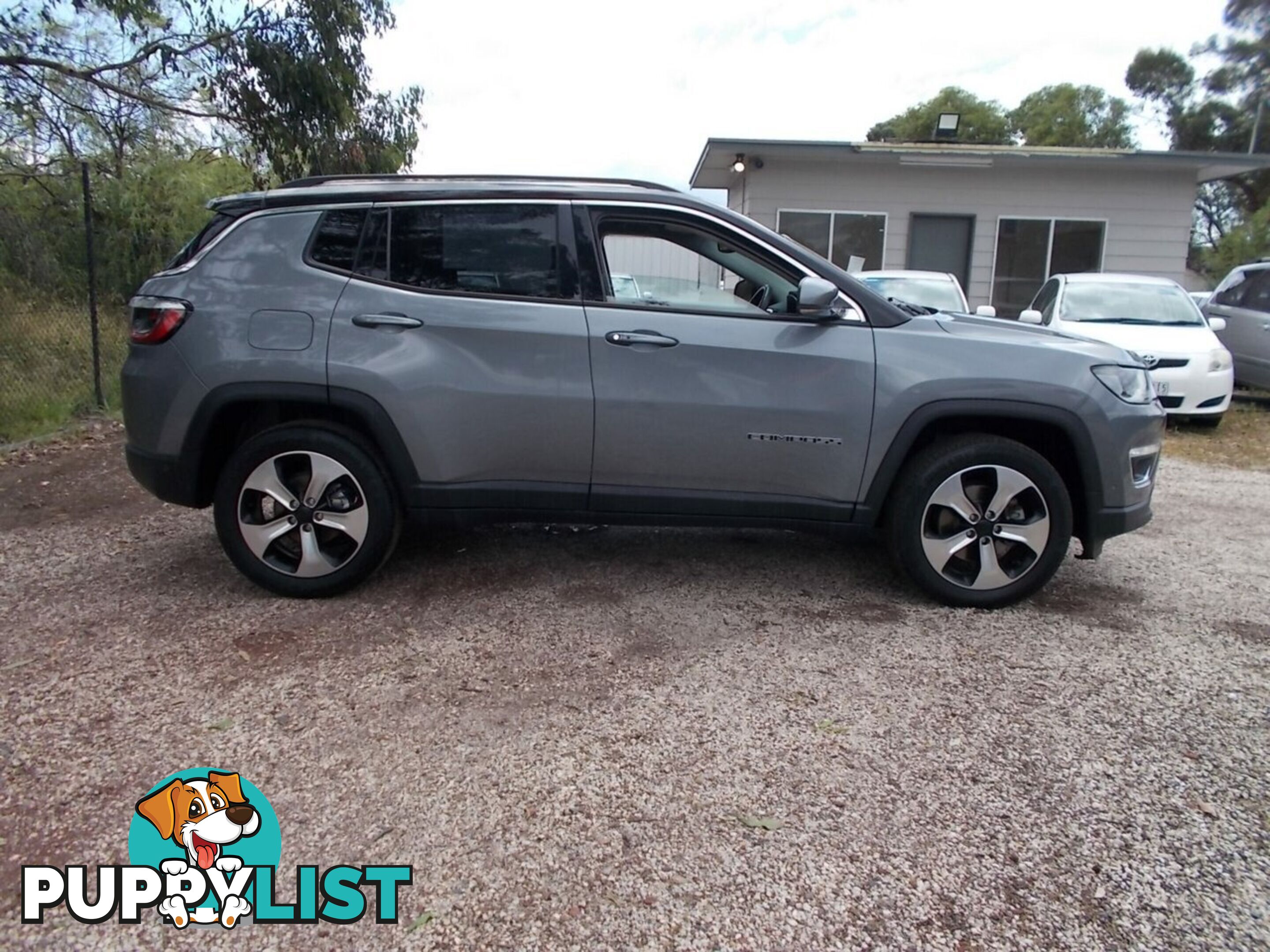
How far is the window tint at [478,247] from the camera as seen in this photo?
12.1ft

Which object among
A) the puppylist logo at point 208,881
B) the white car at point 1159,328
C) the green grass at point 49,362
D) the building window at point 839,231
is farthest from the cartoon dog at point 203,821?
the building window at point 839,231

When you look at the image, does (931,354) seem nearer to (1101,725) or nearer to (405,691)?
(1101,725)

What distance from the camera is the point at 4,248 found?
Answer: 7172 millimetres

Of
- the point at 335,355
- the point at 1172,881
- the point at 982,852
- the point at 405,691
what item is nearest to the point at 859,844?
the point at 982,852

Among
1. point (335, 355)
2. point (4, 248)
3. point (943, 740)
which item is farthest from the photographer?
point (4, 248)

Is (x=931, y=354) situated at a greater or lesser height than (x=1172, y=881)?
greater

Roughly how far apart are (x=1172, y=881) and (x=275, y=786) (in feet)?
7.77

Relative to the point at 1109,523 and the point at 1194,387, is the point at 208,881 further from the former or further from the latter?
the point at 1194,387

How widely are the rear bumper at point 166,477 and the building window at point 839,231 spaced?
11.0m

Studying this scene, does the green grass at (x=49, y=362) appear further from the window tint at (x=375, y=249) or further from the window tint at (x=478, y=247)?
the window tint at (x=478, y=247)

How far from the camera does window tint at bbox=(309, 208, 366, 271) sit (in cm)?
366

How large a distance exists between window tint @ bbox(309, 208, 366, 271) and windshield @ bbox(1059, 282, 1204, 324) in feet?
25.0

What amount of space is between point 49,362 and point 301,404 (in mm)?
5283

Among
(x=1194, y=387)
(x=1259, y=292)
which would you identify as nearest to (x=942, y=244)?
(x=1259, y=292)
